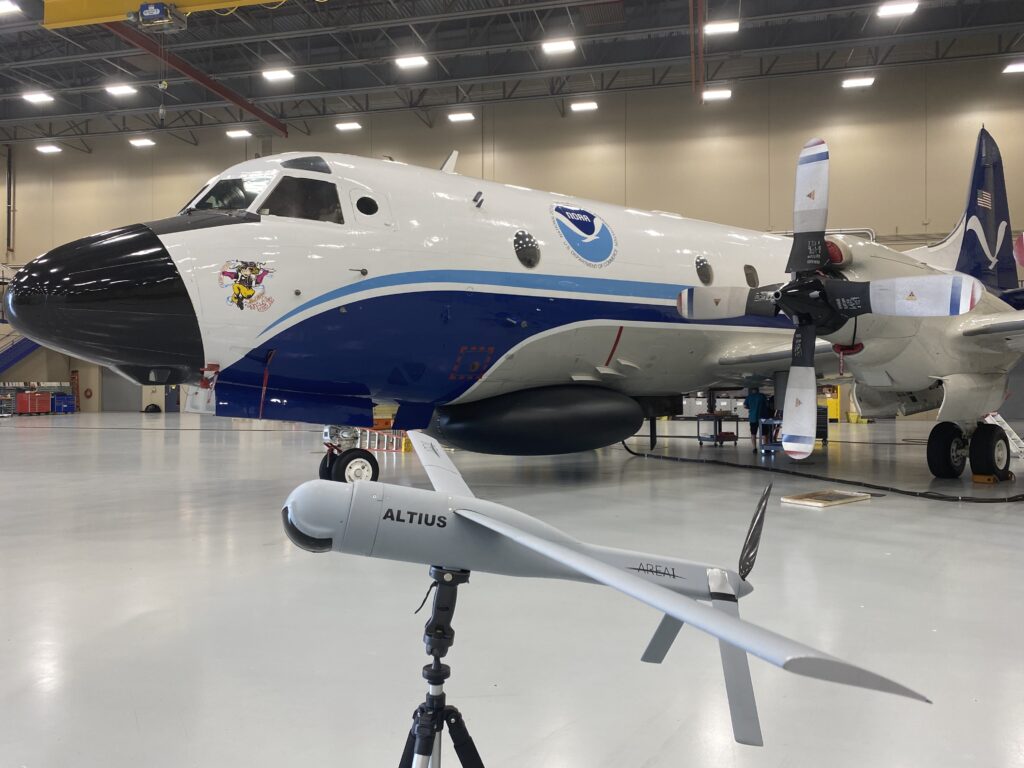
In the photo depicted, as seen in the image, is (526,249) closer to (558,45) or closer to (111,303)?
(111,303)

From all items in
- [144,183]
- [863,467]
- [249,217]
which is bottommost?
[863,467]

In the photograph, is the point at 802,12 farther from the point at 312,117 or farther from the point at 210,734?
the point at 210,734

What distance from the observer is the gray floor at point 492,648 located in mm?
2381

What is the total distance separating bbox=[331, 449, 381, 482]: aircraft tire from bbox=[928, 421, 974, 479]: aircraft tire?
7.20 m

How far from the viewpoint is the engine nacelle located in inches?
317

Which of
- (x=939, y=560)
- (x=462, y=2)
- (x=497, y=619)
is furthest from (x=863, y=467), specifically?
(x=462, y=2)

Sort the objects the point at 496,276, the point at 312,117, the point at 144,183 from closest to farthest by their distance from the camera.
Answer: the point at 496,276, the point at 312,117, the point at 144,183

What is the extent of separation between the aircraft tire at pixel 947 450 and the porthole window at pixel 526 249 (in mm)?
5762

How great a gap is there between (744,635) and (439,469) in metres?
1.25

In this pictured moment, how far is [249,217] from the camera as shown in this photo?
6.46 meters

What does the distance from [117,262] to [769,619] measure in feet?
18.2

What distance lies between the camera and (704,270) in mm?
9492

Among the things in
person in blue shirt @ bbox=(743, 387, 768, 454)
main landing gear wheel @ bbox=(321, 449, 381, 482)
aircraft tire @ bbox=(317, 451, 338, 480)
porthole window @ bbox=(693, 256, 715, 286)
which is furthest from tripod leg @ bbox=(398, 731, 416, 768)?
person in blue shirt @ bbox=(743, 387, 768, 454)

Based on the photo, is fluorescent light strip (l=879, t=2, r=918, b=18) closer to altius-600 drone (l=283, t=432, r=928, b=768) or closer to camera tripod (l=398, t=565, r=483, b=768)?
altius-600 drone (l=283, t=432, r=928, b=768)
